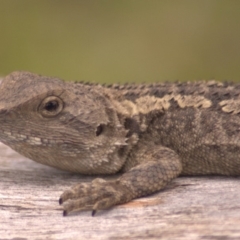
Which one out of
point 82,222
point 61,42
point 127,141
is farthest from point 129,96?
point 61,42

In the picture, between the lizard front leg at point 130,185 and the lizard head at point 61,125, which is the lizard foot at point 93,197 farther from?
the lizard head at point 61,125

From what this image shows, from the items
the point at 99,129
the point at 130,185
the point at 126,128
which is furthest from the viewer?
the point at 126,128

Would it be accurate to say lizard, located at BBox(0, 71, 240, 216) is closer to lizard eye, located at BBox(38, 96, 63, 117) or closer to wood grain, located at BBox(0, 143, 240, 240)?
lizard eye, located at BBox(38, 96, 63, 117)

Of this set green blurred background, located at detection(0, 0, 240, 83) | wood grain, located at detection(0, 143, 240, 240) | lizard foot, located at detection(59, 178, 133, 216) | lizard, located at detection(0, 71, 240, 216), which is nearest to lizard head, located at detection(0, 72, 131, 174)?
lizard, located at detection(0, 71, 240, 216)

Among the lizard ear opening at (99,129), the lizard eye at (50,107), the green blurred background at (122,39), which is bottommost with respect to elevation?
the lizard ear opening at (99,129)

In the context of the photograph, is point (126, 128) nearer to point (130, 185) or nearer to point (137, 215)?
point (130, 185)

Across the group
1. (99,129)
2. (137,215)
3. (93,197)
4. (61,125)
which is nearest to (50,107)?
(61,125)

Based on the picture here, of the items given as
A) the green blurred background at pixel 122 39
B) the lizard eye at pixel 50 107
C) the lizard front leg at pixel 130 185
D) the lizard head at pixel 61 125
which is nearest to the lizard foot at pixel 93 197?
the lizard front leg at pixel 130 185
